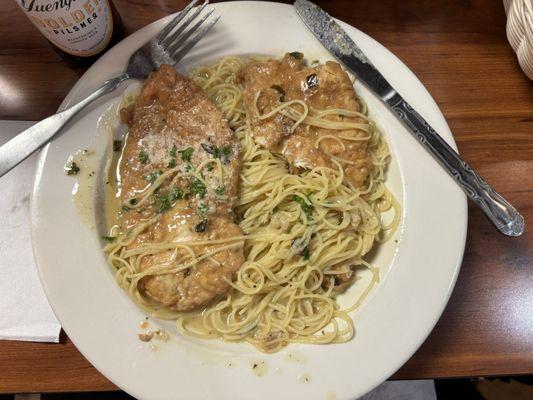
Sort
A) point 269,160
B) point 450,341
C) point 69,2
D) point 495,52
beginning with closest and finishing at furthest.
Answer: point 69,2 → point 450,341 → point 269,160 → point 495,52

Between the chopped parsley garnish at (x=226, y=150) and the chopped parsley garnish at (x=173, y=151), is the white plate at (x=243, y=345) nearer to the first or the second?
the chopped parsley garnish at (x=173, y=151)

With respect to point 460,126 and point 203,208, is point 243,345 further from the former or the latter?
point 460,126

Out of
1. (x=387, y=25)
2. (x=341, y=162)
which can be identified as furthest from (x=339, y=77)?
(x=387, y=25)

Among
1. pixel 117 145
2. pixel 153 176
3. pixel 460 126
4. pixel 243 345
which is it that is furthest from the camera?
pixel 460 126

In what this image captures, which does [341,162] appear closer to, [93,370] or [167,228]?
[167,228]

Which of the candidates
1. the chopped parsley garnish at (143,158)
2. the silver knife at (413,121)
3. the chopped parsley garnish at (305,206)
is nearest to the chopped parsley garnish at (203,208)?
the chopped parsley garnish at (143,158)

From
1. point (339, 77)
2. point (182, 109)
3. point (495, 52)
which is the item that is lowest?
point (495, 52)

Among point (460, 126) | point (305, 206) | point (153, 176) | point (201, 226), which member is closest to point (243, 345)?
point (201, 226)
